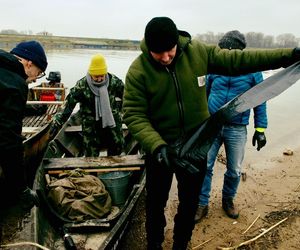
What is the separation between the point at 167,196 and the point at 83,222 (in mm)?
1107

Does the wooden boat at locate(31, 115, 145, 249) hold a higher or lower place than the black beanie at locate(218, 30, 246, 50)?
lower

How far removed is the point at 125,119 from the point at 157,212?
3.19 ft

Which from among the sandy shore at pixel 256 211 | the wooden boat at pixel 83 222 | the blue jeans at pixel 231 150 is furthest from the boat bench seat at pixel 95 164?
the blue jeans at pixel 231 150

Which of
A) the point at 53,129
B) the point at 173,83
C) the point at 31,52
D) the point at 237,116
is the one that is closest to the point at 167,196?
the point at 173,83

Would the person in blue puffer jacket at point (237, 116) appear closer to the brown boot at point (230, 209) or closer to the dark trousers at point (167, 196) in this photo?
the brown boot at point (230, 209)

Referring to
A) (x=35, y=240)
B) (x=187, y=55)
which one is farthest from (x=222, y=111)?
(x=35, y=240)

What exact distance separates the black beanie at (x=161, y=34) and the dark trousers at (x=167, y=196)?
0.96 meters

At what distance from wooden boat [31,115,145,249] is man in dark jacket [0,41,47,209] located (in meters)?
0.72

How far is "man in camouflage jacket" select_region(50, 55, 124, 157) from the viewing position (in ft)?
16.0

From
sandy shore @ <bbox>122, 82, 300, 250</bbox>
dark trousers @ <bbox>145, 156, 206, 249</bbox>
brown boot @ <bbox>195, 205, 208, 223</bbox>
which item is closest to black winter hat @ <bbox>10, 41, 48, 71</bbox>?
dark trousers @ <bbox>145, 156, 206, 249</bbox>

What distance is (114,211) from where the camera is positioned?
13.6ft

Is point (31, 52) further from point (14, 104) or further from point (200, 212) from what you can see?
point (200, 212)

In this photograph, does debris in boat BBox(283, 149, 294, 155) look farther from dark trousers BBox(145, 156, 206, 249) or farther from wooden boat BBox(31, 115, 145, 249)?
dark trousers BBox(145, 156, 206, 249)

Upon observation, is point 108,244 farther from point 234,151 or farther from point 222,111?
point 234,151
